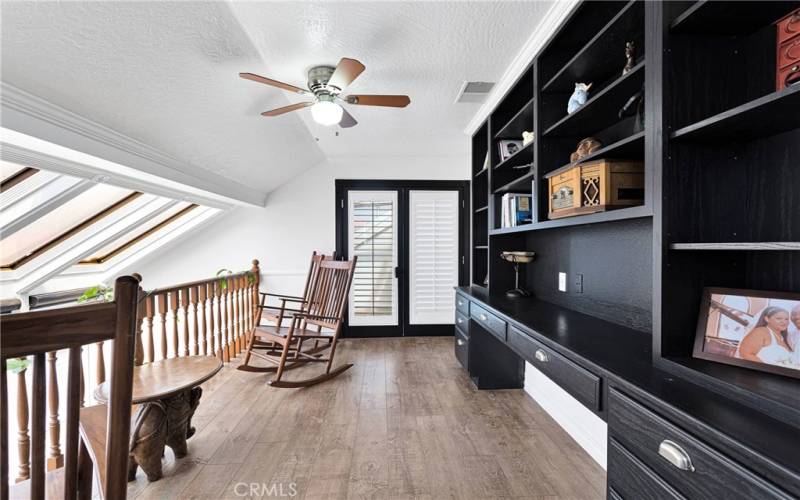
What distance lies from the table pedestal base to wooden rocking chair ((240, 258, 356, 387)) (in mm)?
979

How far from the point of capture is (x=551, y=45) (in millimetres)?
1928

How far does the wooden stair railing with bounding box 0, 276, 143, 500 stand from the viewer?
571mm

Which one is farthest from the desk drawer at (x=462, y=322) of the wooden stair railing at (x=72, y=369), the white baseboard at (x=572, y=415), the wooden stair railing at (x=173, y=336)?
the wooden stair railing at (x=72, y=369)

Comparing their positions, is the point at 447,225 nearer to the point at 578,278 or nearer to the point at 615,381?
the point at 578,278

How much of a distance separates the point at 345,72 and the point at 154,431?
85.5 inches

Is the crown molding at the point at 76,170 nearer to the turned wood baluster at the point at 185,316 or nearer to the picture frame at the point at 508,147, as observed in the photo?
the turned wood baluster at the point at 185,316

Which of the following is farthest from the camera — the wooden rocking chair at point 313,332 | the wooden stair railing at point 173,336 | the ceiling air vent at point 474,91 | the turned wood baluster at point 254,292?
the turned wood baluster at point 254,292

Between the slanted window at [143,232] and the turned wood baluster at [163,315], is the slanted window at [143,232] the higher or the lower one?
the higher one

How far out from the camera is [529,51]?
2.11m

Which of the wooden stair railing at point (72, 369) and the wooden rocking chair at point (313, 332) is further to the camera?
the wooden rocking chair at point (313, 332)

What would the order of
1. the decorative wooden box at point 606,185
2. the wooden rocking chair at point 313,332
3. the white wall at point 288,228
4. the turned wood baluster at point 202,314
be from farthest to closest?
the white wall at point 288,228 → the turned wood baluster at point 202,314 → the wooden rocking chair at point 313,332 → the decorative wooden box at point 606,185

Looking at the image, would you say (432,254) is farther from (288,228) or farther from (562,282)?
(562,282)

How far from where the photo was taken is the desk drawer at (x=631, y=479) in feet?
2.96

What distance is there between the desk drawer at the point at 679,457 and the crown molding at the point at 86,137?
2.73 meters
